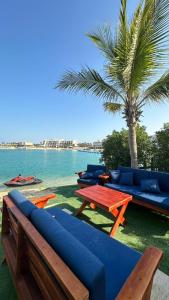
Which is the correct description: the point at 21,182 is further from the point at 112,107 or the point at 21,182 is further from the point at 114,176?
the point at 112,107

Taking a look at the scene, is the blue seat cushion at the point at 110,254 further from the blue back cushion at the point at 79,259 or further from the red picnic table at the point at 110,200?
the red picnic table at the point at 110,200

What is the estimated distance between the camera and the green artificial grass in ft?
7.25

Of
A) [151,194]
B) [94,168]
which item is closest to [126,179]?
[151,194]

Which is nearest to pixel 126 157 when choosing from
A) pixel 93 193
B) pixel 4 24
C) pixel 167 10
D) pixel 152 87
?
pixel 152 87

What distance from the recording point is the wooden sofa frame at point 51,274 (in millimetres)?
826

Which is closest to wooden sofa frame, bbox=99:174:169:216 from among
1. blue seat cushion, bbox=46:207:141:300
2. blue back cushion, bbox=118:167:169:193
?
blue back cushion, bbox=118:167:169:193

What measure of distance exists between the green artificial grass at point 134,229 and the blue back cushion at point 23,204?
1.06 metres

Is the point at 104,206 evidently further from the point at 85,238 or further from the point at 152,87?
the point at 152,87

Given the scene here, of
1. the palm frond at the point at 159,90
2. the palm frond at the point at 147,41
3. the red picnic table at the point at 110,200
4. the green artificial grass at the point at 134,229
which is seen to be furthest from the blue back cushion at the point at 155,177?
the palm frond at the point at 147,41

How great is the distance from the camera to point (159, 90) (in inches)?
207

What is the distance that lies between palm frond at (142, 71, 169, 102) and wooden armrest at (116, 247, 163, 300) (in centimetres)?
509

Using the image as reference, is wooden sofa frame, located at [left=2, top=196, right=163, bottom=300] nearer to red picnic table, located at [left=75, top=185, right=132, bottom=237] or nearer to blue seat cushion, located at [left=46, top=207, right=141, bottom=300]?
blue seat cushion, located at [left=46, top=207, right=141, bottom=300]

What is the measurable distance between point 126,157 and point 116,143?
848mm

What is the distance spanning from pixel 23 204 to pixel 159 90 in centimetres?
527
